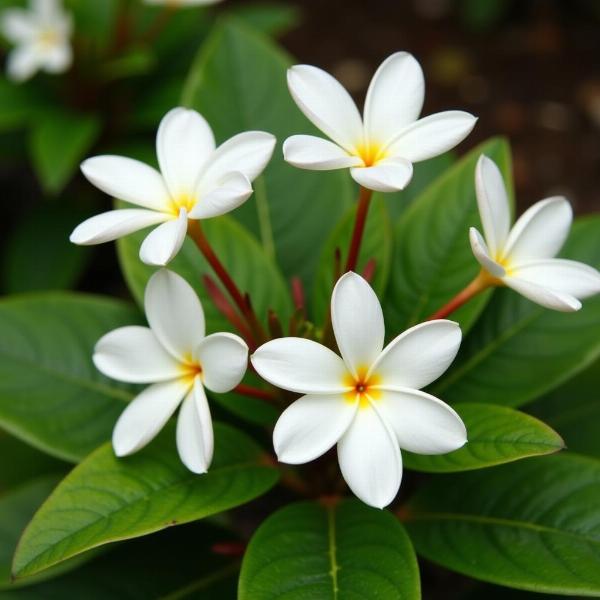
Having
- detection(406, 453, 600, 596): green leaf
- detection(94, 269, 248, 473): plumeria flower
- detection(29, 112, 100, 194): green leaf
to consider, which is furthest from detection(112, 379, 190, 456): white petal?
detection(29, 112, 100, 194): green leaf

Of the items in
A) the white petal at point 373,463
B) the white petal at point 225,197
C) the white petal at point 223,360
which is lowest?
the white petal at point 373,463

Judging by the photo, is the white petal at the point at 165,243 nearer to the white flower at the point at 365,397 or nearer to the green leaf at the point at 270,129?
the white flower at the point at 365,397

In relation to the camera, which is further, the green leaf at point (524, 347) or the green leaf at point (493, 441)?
the green leaf at point (524, 347)

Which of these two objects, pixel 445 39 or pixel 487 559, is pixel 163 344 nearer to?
pixel 487 559

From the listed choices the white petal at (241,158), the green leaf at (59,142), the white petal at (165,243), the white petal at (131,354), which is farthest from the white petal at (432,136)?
the green leaf at (59,142)

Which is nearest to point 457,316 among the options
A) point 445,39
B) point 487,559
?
point 487,559

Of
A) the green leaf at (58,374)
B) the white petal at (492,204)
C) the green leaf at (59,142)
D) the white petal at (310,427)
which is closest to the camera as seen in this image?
the white petal at (310,427)
